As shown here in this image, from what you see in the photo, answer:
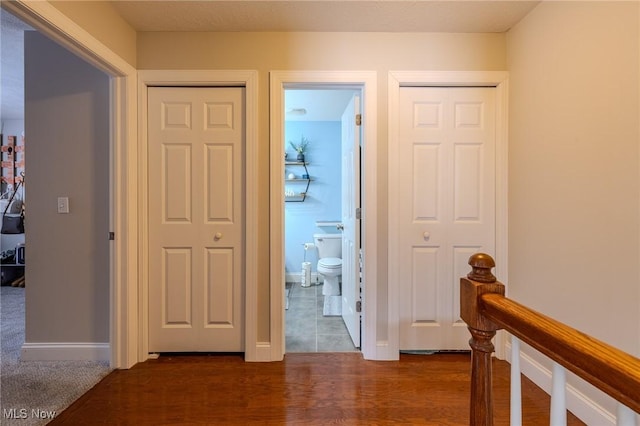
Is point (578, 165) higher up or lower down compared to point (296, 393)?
higher up

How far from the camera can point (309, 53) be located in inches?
76.3

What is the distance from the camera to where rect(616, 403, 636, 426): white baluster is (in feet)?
1.53

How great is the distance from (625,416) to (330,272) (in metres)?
2.63

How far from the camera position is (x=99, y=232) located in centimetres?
192

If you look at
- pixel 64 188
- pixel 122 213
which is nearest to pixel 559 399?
pixel 122 213

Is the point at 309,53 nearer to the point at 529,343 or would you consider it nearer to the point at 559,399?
the point at 529,343

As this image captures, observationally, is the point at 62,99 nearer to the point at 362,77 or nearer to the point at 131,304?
the point at 131,304

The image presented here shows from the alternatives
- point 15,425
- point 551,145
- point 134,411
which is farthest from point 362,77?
point 15,425

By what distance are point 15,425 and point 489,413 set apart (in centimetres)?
216

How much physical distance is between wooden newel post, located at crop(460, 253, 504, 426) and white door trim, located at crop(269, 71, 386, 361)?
1168 millimetres

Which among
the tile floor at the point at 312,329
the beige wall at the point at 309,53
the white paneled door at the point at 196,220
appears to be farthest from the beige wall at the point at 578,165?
the white paneled door at the point at 196,220

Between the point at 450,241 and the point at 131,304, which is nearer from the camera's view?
the point at 131,304

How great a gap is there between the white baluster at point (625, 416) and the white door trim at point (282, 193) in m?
1.49

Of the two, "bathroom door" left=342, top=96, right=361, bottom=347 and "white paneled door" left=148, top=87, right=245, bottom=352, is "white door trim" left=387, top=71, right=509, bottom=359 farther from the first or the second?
"white paneled door" left=148, top=87, right=245, bottom=352
